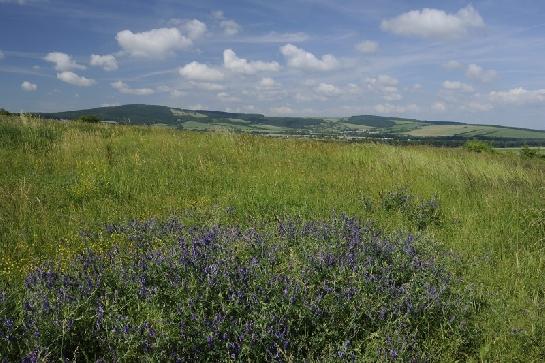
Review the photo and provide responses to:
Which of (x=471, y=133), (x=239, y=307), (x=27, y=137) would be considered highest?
(x=471, y=133)

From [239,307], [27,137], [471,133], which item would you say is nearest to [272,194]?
[239,307]

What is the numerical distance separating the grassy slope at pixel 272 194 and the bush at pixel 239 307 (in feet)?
1.68

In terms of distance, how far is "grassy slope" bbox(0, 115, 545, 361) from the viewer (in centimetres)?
418

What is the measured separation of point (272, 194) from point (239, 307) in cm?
408

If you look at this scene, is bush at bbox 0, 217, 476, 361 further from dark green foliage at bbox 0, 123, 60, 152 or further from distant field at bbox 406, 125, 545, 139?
distant field at bbox 406, 125, 545, 139

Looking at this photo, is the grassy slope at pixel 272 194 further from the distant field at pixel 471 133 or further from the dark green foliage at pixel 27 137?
the distant field at pixel 471 133

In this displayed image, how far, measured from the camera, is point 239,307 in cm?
286

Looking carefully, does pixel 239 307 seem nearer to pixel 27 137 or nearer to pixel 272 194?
pixel 272 194

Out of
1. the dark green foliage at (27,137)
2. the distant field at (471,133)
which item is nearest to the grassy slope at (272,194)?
the dark green foliage at (27,137)

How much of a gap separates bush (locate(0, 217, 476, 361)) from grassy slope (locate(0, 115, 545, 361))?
51 cm

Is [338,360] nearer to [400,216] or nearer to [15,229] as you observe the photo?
[400,216]

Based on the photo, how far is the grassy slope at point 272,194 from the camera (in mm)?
4176

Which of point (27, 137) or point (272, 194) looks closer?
point (272, 194)

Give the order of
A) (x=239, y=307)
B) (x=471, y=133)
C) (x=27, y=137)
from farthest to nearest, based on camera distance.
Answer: (x=471, y=133)
(x=27, y=137)
(x=239, y=307)
